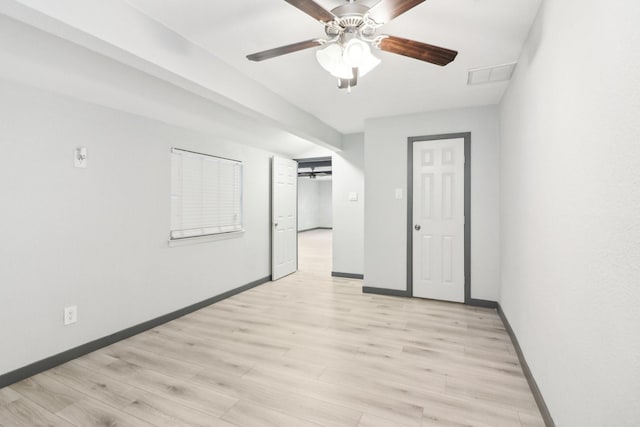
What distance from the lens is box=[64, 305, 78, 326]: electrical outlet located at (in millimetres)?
2492

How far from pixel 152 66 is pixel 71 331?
224 cm

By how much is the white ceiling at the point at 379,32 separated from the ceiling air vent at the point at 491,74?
0.25ft

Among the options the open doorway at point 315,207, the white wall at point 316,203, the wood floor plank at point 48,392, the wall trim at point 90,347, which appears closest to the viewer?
the wood floor plank at point 48,392

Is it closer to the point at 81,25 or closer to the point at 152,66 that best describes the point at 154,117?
the point at 152,66

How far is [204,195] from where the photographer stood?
3855 mm

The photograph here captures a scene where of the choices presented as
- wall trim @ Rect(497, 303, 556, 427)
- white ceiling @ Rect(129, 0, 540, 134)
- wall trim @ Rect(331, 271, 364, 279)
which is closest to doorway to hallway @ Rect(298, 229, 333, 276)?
wall trim @ Rect(331, 271, 364, 279)

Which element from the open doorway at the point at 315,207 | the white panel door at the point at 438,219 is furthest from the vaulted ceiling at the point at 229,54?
the open doorway at the point at 315,207

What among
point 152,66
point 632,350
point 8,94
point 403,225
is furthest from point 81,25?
point 403,225

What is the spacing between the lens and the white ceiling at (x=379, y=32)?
182 centimetres

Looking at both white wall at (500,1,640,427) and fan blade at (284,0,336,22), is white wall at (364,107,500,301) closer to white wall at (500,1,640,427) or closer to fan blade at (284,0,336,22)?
white wall at (500,1,640,427)

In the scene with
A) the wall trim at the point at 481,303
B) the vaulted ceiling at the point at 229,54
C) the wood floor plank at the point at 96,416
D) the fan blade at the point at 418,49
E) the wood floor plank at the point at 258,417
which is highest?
the vaulted ceiling at the point at 229,54

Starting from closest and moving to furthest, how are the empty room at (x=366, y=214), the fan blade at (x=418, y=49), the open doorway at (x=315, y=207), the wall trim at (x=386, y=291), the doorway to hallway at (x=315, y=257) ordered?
the empty room at (x=366, y=214) < the fan blade at (x=418, y=49) < the wall trim at (x=386, y=291) < the doorway to hallway at (x=315, y=257) < the open doorway at (x=315, y=207)

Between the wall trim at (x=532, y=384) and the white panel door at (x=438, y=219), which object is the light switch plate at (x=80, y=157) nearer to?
the white panel door at (x=438, y=219)

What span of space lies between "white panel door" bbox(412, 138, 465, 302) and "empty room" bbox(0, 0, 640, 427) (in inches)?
0.8
